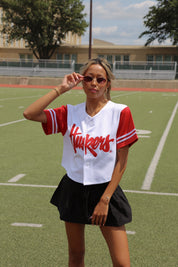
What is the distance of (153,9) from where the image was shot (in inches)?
2421

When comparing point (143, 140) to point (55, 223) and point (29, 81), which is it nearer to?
point (55, 223)

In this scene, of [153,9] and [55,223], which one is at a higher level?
[153,9]

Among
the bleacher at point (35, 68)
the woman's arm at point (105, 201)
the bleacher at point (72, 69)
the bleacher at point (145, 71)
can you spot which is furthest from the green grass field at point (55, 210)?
the bleacher at point (35, 68)

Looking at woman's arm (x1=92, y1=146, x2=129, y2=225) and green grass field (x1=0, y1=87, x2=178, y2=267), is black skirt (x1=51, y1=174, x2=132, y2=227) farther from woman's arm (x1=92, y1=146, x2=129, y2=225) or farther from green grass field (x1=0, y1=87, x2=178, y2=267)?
green grass field (x1=0, y1=87, x2=178, y2=267)

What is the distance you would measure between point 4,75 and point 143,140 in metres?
43.1

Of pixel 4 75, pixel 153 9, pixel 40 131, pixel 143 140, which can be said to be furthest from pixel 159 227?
pixel 153 9

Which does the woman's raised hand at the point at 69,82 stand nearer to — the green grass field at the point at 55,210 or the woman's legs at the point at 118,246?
the woman's legs at the point at 118,246

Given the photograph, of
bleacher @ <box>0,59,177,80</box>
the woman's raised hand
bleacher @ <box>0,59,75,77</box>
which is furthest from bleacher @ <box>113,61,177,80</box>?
the woman's raised hand

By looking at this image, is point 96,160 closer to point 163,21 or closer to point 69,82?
point 69,82

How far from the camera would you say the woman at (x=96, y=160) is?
2.71 m

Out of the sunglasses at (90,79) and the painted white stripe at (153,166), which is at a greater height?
the sunglasses at (90,79)

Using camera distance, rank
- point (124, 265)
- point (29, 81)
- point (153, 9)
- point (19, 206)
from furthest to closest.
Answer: point (153, 9), point (29, 81), point (19, 206), point (124, 265)

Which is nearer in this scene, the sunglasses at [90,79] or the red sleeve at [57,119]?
the sunglasses at [90,79]

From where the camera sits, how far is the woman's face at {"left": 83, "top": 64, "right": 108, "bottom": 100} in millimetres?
2773
